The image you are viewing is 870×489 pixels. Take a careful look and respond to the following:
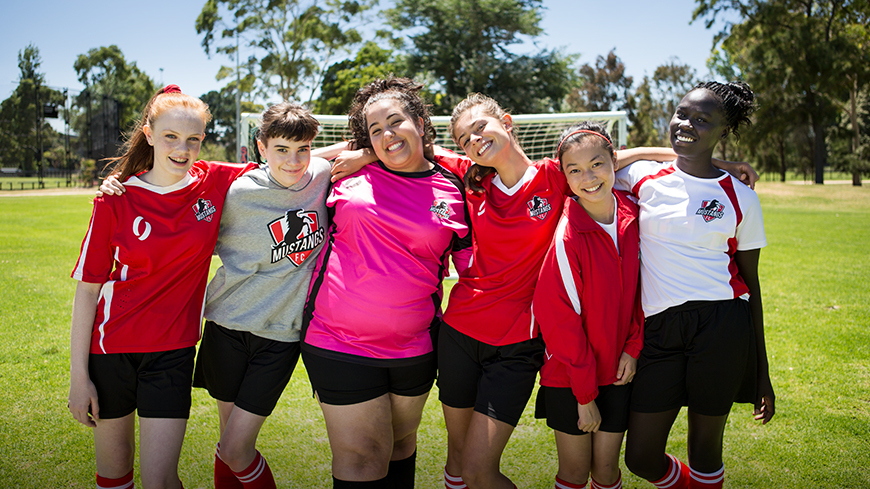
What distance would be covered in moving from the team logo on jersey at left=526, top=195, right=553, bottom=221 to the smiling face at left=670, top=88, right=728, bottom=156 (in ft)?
2.38

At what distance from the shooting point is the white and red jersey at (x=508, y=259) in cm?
263

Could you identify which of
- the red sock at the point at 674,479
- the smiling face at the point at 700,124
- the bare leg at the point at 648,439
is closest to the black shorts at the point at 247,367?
the bare leg at the point at 648,439

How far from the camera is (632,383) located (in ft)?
8.84

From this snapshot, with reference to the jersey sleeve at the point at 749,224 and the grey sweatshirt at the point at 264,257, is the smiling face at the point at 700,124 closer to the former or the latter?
the jersey sleeve at the point at 749,224

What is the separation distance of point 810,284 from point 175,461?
9.84 meters

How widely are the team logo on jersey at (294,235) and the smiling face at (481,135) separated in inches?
37.4

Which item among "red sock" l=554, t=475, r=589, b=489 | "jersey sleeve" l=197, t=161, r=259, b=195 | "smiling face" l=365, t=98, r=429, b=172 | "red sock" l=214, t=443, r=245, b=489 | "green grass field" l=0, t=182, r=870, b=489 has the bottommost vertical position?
"green grass field" l=0, t=182, r=870, b=489

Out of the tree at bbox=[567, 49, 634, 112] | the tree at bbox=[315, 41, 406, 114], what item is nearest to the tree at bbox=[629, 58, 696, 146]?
the tree at bbox=[567, 49, 634, 112]

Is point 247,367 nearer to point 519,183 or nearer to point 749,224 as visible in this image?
point 519,183

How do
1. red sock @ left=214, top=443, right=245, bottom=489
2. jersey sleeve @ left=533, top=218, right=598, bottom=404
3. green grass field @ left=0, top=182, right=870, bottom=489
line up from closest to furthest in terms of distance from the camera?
→ jersey sleeve @ left=533, top=218, right=598, bottom=404, red sock @ left=214, top=443, right=245, bottom=489, green grass field @ left=0, top=182, right=870, bottom=489

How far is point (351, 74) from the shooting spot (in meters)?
28.5

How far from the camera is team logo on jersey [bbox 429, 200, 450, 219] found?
2.75m

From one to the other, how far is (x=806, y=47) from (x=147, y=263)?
117ft

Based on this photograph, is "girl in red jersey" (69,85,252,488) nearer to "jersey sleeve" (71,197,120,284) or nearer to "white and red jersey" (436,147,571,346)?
"jersey sleeve" (71,197,120,284)
